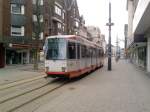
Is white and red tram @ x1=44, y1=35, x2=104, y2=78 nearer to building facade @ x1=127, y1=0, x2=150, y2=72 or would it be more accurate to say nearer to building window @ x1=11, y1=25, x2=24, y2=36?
building facade @ x1=127, y1=0, x2=150, y2=72

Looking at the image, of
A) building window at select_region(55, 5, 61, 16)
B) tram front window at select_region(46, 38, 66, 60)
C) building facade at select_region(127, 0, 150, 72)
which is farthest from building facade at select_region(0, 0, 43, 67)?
tram front window at select_region(46, 38, 66, 60)

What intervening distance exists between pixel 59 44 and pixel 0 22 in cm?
2004

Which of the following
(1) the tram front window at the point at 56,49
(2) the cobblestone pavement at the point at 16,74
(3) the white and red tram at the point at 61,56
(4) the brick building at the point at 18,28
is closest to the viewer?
(3) the white and red tram at the point at 61,56

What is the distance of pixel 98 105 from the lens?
988cm

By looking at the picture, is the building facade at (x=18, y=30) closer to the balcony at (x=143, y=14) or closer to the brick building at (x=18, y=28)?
the brick building at (x=18, y=28)

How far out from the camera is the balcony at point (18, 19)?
Result: 42938 mm

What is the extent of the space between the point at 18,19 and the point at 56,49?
27.2 m

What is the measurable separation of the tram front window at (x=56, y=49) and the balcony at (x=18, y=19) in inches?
1029

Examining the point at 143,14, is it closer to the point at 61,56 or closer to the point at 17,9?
the point at 61,56

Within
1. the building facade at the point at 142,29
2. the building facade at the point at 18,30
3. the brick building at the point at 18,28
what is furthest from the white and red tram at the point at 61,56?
the building facade at the point at 18,30

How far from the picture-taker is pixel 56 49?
1791 centimetres

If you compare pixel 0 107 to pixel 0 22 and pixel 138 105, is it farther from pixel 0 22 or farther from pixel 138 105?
pixel 0 22

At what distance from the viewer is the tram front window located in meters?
17.7

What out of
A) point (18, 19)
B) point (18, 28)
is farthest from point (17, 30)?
point (18, 19)
